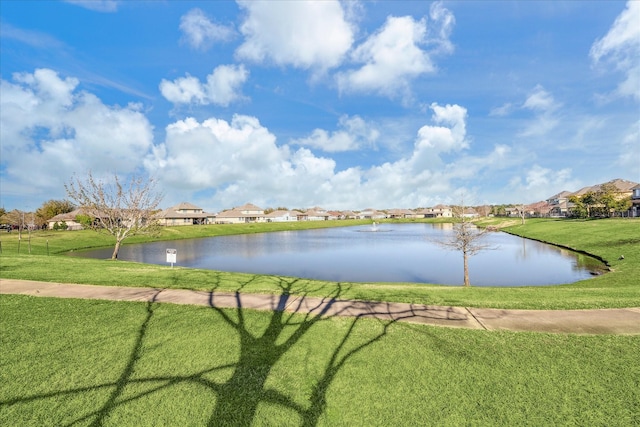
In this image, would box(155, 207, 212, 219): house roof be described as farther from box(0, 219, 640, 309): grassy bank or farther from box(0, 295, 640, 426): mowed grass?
box(0, 295, 640, 426): mowed grass

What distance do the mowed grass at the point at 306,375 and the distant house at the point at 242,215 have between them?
115836 mm

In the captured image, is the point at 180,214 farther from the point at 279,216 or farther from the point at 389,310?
the point at 389,310

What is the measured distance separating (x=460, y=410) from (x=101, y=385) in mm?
5618

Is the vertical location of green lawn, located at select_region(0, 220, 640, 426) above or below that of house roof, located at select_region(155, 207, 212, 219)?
below

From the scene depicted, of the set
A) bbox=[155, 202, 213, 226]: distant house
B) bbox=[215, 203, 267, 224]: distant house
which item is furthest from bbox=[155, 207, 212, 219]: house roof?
bbox=[215, 203, 267, 224]: distant house

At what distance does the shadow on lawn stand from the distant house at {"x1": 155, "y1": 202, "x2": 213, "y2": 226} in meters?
101

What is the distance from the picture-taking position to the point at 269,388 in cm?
505

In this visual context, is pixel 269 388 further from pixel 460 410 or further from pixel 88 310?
pixel 88 310

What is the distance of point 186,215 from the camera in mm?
106688

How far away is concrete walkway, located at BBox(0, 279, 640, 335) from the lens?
7.29 meters

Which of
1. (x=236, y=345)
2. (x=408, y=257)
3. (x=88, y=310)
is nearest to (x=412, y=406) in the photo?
(x=236, y=345)

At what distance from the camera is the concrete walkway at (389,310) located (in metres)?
7.29

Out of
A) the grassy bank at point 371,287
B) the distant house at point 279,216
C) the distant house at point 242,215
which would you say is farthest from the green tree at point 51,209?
the grassy bank at point 371,287

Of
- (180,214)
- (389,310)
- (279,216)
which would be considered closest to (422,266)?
(389,310)
